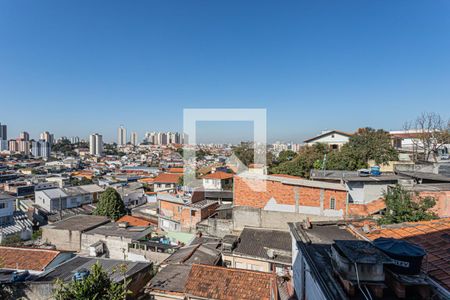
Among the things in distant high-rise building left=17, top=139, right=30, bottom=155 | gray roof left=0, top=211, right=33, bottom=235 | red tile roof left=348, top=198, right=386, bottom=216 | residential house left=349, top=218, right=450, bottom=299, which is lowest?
gray roof left=0, top=211, right=33, bottom=235

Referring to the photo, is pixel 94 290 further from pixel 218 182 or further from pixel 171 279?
pixel 218 182

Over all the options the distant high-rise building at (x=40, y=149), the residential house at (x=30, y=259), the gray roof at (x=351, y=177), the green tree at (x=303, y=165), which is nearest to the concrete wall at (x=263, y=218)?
the gray roof at (x=351, y=177)

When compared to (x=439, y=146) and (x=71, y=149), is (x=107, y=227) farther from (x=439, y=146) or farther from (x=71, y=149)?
(x=71, y=149)

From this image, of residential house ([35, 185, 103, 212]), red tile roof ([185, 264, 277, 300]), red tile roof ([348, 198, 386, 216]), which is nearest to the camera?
red tile roof ([185, 264, 277, 300])

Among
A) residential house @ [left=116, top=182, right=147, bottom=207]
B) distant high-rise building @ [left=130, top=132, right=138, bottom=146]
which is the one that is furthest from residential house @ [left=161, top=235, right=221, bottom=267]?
distant high-rise building @ [left=130, top=132, right=138, bottom=146]

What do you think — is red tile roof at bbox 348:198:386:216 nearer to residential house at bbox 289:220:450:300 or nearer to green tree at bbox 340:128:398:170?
green tree at bbox 340:128:398:170

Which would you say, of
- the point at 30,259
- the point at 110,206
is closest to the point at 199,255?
the point at 30,259
